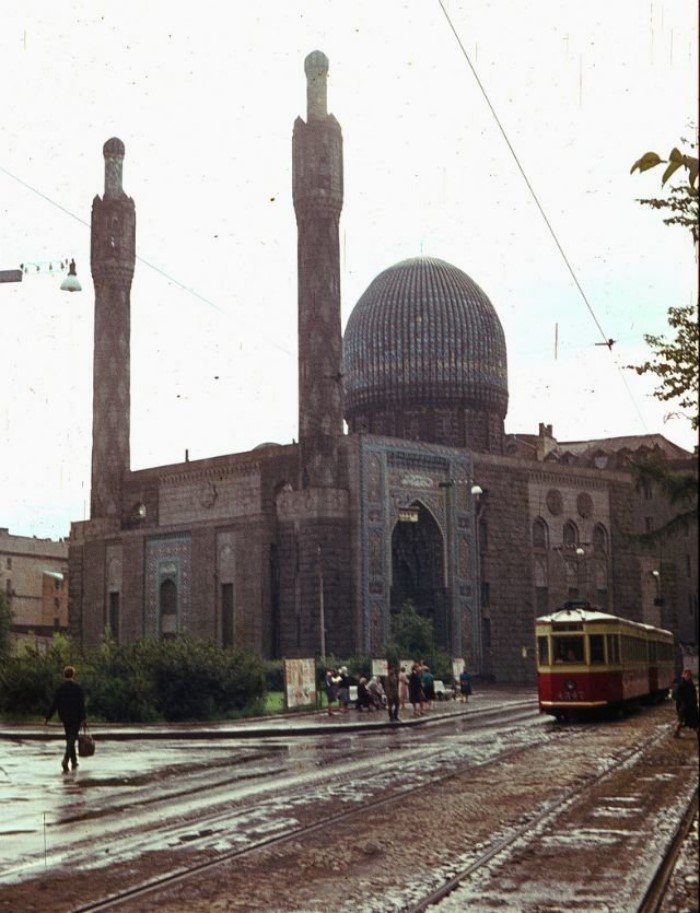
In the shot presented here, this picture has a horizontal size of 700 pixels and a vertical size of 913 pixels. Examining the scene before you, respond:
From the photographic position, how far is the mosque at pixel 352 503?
55688mm

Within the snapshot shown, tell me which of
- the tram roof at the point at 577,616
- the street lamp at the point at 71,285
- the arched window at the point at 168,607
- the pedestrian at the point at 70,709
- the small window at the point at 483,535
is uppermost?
the street lamp at the point at 71,285

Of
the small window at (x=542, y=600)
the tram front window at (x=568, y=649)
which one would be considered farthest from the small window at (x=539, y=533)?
the tram front window at (x=568, y=649)

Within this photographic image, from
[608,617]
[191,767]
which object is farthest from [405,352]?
[191,767]

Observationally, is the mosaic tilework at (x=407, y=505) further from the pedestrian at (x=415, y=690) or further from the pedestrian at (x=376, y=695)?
the pedestrian at (x=415, y=690)

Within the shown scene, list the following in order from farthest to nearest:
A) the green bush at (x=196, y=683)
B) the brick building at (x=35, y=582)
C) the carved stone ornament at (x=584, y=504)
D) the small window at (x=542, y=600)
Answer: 1. the brick building at (x=35, y=582)
2. the carved stone ornament at (x=584, y=504)
3. the small window at (x=542, y=600)
4. the green bush at (x=196, y=683)

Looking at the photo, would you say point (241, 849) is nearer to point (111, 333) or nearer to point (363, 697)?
point (363, 697)

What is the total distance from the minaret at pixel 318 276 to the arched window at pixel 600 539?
62.9ft

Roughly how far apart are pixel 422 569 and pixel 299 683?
24698mm

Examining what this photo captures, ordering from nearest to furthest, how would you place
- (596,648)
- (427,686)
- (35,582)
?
(596,648) < (427,686) < (35,582)

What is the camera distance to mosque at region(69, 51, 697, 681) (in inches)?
2192

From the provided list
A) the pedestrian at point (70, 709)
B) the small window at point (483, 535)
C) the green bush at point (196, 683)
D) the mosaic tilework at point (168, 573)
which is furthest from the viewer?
the small window at point (483, 535)

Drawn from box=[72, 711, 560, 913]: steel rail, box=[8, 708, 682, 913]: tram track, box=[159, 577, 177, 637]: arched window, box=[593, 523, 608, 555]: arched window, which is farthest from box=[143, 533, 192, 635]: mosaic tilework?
box=[72, 711, 560, 913]: steel rail

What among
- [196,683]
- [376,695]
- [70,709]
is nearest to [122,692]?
[196,683]

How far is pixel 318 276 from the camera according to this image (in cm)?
5659
